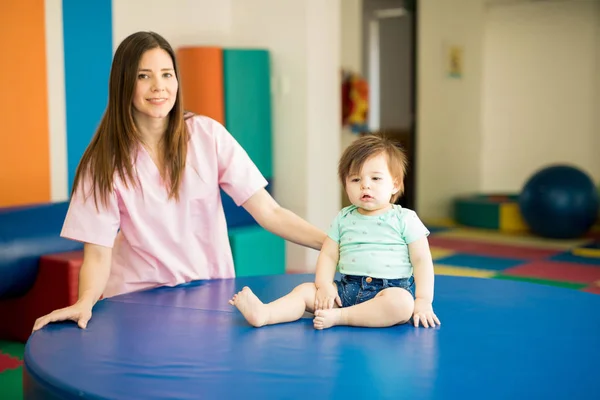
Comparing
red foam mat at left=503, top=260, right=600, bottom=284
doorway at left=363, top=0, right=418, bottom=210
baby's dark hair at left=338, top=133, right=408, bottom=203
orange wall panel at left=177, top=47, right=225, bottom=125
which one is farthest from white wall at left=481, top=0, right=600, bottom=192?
baby's dark hair at left=338, top=133, right=408, bottom=203

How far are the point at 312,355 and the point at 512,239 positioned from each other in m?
5.32

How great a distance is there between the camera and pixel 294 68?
496 centimetres

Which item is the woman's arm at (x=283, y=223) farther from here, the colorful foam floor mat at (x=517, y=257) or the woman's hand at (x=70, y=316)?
the colorful foam floor mat at (x=517, y=257)

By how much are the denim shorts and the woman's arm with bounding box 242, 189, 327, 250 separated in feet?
0.98

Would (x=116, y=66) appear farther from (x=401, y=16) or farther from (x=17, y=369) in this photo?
(x=401, y=16)

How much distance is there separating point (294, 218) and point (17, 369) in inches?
58.5

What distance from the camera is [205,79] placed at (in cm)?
467

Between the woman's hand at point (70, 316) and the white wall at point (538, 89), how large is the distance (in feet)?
23.7

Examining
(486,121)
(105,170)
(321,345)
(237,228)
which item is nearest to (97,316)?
(105,170)

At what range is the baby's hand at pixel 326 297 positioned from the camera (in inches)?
69.6

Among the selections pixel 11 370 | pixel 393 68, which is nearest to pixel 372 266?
pixel 11 370

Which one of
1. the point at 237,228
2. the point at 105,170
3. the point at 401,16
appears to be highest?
the point at 401,16

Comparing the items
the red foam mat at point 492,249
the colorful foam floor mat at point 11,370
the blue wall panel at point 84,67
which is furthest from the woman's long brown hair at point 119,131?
the red foam mat at point 492,249

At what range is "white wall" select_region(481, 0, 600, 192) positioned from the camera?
802 centimetres
